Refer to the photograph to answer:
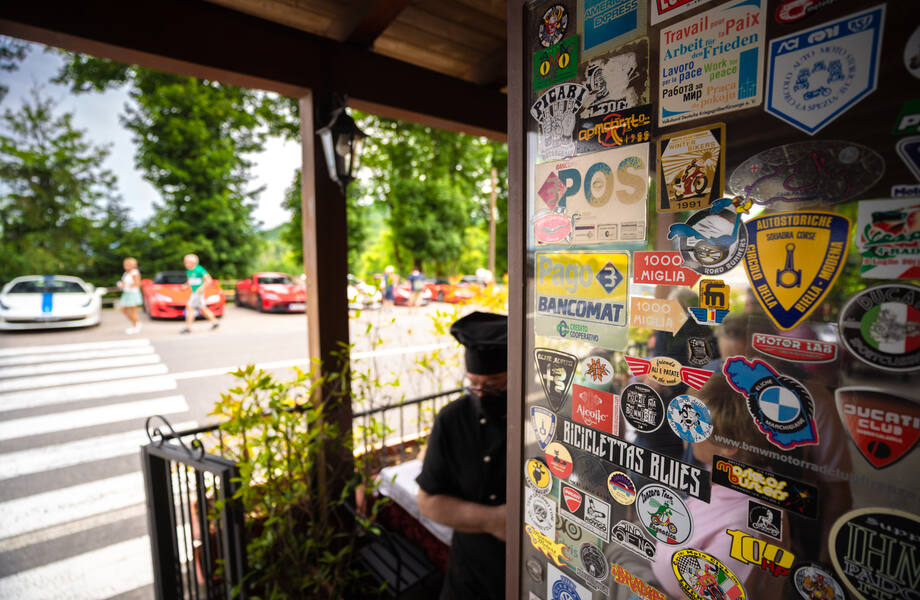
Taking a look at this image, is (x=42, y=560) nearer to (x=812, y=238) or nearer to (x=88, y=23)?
(x=88, y=23)

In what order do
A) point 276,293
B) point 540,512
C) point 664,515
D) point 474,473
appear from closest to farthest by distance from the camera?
point 664,515 < point 540,512 < point 474,473 < point 276,293

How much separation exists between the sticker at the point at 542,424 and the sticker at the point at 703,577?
0.30 metres

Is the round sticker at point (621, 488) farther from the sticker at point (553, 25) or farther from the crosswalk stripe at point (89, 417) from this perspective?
the crosswalk stripe at point (89, 417)

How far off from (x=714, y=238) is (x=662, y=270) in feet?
0.30

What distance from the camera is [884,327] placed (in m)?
0.53

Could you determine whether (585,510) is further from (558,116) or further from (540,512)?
(558,116)

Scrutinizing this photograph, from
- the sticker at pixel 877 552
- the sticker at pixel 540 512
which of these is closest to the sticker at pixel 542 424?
the sticker at pixel 540 512

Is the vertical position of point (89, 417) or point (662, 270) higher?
point (662, 270)

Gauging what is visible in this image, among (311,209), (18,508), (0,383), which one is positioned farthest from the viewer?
(0,383)

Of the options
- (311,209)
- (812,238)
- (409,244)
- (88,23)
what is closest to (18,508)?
(311,209)

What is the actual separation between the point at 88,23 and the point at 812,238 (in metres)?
2.74

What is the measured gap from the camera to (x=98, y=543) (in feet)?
10.4

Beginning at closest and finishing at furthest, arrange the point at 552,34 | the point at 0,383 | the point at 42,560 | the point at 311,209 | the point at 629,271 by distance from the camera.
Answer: the point at 629,271 → the point at 552,34 → the point at 311,209 → the point at 42,560 → the point at 0,383

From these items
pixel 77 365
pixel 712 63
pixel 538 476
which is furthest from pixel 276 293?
pixel 712 63
